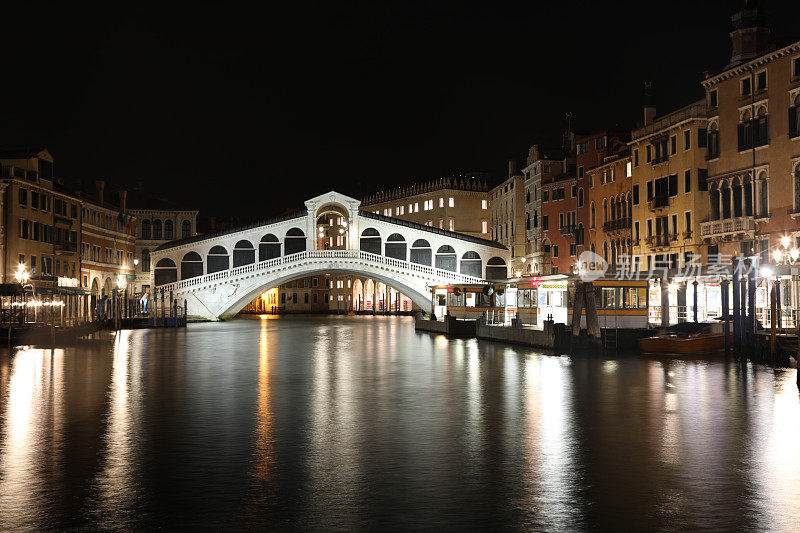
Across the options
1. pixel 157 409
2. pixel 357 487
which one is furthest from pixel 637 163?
pixel 357 487

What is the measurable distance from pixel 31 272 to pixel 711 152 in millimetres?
38584

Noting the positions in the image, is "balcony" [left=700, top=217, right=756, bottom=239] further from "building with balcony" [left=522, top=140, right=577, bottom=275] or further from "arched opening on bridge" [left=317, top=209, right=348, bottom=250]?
"arched opening on bridge" [left=317, top=209, right=348, bottom=250]

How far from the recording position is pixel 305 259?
209 ft

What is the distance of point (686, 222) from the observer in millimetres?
42875

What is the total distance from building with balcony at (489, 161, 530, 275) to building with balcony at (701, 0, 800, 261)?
1120 inches

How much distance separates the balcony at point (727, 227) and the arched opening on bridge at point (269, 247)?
38.8m

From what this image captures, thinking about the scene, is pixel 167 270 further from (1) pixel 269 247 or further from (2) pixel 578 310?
(2) pixel 578 310

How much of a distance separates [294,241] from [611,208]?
1103 inches

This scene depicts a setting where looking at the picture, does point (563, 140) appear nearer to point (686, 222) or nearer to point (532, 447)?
point (686, 222)

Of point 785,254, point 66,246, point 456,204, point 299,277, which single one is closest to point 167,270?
point 299,277

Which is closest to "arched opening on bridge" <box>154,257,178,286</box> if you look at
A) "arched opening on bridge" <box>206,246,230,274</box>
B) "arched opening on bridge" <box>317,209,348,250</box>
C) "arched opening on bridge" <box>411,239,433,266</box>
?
"arched opening on bridge" <box>206,246,230,274</box>

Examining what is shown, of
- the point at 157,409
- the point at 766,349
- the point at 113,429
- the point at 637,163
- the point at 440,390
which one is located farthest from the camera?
the point at 637,163

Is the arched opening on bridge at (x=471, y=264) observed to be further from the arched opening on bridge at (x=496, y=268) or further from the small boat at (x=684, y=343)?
the small boat at (x=684, y=343)

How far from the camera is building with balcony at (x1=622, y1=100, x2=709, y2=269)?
41.8 meters
